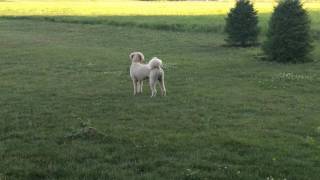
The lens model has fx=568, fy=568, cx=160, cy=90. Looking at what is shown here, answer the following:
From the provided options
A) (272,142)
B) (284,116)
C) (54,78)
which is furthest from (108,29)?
(272,142)

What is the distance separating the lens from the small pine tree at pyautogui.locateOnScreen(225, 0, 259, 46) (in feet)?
133

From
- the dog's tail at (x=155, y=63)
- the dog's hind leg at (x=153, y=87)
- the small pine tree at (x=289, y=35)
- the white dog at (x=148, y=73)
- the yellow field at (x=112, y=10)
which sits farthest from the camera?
the yellow field at (x=112, y=10)

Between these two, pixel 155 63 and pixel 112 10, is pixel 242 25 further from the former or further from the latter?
pixel 112 10

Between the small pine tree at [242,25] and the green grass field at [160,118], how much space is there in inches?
204

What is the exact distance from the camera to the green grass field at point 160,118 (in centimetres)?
1091

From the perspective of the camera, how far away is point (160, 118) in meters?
15.7

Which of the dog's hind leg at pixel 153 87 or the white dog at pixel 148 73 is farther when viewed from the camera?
the dog's hind leg at pixel 153 87

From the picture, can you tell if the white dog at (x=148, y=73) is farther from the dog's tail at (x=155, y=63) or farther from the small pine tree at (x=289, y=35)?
the small pine tree at (x=289, y=35)

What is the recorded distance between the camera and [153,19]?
58781 millimetres

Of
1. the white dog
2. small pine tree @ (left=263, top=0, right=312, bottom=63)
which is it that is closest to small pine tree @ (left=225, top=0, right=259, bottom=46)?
small pine tree @ (left=263, top=0, right=312, bottom=63)

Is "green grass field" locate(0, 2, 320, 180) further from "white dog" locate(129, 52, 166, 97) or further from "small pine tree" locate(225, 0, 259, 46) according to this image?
"small pine tree" locate(225, 0, 259, 46)

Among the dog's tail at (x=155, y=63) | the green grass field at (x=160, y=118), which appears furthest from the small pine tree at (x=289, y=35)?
the dog's tail at (x=155, y=63)

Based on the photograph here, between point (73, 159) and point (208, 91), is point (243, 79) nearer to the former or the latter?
point (208, 91)

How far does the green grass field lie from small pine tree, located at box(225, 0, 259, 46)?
5178 mm
